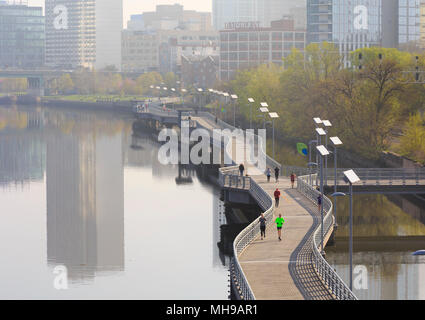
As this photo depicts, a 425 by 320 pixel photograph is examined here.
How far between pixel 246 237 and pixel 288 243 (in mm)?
2367

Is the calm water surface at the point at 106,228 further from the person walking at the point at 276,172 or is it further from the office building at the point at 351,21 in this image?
the office building at the point at 351,21

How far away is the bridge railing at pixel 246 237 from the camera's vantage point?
39312 mm

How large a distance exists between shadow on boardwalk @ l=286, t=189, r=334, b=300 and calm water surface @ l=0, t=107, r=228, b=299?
5.16 metres

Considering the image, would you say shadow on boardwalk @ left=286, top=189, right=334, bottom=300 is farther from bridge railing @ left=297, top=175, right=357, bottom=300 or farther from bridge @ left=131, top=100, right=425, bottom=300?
bridge railing @ left=297, top=175, right=357, bottom=300

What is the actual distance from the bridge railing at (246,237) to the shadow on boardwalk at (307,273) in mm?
2619

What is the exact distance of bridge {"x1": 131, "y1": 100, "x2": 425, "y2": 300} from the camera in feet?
130

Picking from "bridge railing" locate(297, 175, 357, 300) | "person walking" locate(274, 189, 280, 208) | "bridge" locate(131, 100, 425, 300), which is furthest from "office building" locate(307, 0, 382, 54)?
"bridge railing" locate(297, 175, 357, 300)

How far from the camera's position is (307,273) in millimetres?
42469

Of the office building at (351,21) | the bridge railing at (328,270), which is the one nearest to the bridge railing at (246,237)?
the bridge railing at (328,270)

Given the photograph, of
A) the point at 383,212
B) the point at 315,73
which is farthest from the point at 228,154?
the point at 315,73

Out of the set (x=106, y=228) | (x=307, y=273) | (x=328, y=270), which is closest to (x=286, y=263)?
(x=307, y=273)

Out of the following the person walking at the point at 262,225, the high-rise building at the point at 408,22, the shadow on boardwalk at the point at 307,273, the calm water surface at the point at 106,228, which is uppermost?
the high-rise building at the point at 408,22

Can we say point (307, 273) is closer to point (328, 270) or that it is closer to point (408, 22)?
point (328, 270)
